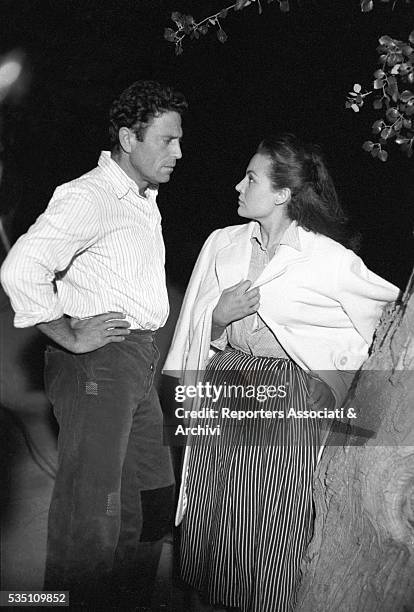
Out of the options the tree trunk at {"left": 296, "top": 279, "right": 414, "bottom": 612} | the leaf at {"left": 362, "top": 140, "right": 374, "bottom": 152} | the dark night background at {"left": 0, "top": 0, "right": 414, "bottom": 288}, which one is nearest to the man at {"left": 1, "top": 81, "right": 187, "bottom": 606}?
the dark night background at {"left": 0, "top": 0, "right": 414, "bottom": 288}

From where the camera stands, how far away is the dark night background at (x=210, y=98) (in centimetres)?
219

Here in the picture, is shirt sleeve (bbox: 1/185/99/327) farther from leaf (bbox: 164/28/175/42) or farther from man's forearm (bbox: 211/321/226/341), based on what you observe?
leaf (bbox: 164/28/175/42)

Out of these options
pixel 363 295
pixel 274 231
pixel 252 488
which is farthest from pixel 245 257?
pixel 252 488

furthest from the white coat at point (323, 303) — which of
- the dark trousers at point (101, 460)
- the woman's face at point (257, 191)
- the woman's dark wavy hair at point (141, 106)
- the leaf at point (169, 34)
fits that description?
the leaf at point (169, 34)

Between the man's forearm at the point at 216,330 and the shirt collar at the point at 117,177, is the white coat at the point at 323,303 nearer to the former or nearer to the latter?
the man's forearm at the point at 216,330

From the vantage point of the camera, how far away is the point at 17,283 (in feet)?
6.32

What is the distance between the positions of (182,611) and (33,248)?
1.06 meters

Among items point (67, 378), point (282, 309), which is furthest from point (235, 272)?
point (67, 378)

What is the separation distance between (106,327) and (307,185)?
0.63 m

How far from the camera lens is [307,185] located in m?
2.13

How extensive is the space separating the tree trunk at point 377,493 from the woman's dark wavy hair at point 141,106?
0.82 m

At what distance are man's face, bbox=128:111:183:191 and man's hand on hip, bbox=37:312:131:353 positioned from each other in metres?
0.36

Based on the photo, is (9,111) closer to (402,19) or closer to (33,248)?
(33,248)

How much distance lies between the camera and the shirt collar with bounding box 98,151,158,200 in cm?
211
